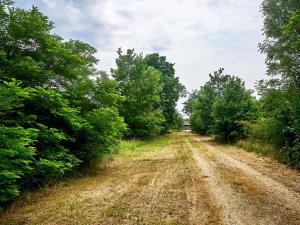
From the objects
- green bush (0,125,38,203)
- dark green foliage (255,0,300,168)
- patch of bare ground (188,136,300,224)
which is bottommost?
patch of bare ground (188,136,300,224)

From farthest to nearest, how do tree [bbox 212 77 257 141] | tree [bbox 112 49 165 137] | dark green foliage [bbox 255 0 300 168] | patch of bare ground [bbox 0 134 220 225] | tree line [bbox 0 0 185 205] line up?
tree [bbox 112 49 165 137], tree [bbox 212 77 257 141], dark green foliage [bbox 255 0 300 168], tree line [bbox 0 0 185 205], patch of bare ground [bbox 0 134 220 225]

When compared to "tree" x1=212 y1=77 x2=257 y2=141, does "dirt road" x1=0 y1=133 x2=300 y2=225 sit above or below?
below

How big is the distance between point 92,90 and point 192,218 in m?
7.62

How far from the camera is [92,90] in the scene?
12.2 metres

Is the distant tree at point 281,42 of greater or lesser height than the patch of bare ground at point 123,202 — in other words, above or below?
above

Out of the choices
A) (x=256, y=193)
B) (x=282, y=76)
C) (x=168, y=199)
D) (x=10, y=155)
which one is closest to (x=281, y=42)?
(x=282, y=76)

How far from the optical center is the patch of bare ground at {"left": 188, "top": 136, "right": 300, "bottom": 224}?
6168 millimetres

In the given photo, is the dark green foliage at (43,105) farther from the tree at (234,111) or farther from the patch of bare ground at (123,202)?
the tree at (234,111)

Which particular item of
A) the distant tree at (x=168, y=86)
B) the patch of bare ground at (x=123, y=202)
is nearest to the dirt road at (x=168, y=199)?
the patch of bare ground at (x=123, y=202)

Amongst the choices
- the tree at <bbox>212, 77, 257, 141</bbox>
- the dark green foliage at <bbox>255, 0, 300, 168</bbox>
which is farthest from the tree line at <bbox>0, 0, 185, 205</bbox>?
the tree at <bbox>212, 77, 257, 141</bbox>

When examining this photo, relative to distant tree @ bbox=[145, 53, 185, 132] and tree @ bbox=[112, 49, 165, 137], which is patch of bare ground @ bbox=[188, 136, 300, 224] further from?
distant tree @ bbox=[145, 53, 185, 132]

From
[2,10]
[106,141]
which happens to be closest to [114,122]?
[106,141]

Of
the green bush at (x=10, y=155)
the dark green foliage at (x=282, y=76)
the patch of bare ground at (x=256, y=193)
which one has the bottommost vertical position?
the patch of bare ground at (x=256, y=193)

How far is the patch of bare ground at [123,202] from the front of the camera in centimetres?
611
